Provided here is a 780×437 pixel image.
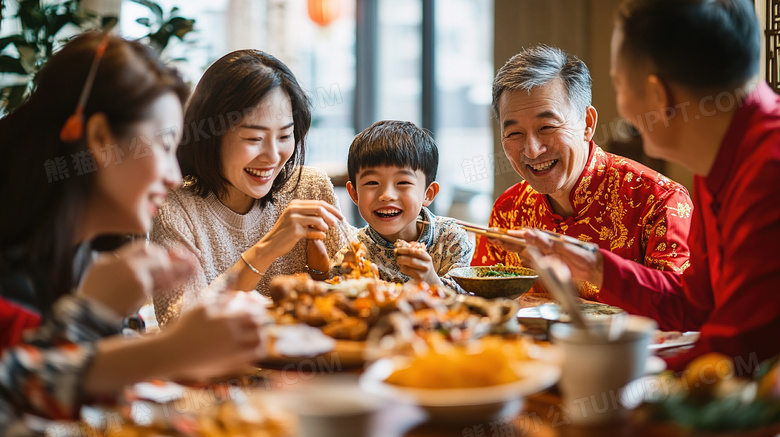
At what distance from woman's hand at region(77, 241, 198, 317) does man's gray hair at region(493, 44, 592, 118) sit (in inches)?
61.5

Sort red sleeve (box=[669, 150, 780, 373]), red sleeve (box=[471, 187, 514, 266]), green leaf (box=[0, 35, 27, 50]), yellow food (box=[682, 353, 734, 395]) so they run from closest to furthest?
yellow food (box=[682, 353, 734, 395]), red sleeve (box=[669, 150, 780, 373]), red sleeve (box=[471, 187, 514, 266]), green leaf (box=[0, 35, 27, 50])

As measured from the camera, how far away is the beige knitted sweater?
2.14m

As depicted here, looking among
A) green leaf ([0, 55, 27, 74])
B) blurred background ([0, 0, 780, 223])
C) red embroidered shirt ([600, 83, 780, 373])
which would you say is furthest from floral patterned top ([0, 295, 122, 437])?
blurred background ([0, 0, 780, 223])

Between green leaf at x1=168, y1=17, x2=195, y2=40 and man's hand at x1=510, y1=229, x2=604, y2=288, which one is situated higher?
green leaf at x1=168, y1=17, x2=195, y2=40

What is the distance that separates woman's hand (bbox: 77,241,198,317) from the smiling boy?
1222mm

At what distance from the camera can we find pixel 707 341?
4.15ft

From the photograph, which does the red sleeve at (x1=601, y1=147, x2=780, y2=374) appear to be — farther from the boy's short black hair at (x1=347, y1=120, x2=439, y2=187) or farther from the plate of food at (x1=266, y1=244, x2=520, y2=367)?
the boy's short black hair at (x1=347, y1=120, x2=439, y2=187)

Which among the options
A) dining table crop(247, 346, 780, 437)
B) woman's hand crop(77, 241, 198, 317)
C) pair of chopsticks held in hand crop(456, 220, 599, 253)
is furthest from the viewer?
pair of chopsticks held in hand crop(456, 220, 599, 253)

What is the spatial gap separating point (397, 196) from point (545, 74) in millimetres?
662

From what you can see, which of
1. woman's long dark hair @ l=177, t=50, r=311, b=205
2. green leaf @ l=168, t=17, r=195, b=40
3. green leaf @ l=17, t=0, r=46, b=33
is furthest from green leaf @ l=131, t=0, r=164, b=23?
woman's long dark hair @ l=177, t=50, r=311, b=205

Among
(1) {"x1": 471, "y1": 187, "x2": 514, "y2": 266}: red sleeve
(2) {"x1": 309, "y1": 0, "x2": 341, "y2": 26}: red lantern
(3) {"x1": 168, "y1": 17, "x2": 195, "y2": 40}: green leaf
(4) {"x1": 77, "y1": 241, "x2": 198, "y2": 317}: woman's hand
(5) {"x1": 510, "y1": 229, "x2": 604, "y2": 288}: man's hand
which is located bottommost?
(1) {"x1": 471, "y1": 187, "x2": 514, "y2": 266}: red sleeve

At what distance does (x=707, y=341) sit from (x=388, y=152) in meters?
1.33

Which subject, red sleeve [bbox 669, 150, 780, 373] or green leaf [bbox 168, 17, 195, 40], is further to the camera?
green leaf [bbox 168, 17, 195, 40]

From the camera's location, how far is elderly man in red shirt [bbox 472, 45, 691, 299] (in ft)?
7.54
